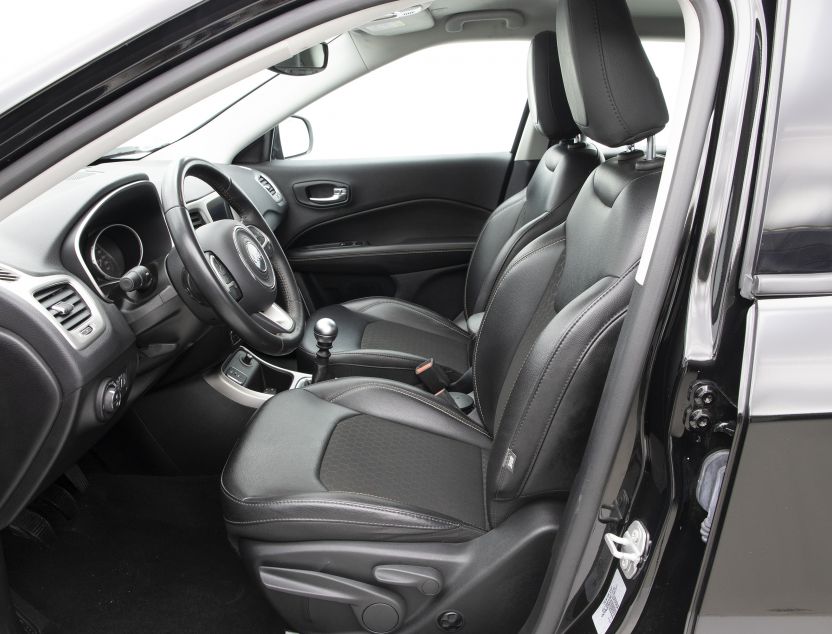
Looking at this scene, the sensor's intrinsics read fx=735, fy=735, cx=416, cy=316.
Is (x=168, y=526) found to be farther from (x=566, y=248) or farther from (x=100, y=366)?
(x=566, y=248)

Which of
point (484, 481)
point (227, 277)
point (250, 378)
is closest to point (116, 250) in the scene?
point (227, 277)

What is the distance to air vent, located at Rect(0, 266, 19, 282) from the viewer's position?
1.10m

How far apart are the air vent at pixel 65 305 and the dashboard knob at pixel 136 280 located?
137 mm

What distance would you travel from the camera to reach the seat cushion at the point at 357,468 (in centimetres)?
114

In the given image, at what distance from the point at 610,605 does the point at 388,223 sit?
1894 millimetres

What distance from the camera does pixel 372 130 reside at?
2.71m

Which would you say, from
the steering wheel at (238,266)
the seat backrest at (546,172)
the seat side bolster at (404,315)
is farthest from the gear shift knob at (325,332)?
the seat backrest at (546,172)

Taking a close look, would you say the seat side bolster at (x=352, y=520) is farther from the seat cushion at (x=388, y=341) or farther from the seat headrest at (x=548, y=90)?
the seat headrest at (x=548, y=90)

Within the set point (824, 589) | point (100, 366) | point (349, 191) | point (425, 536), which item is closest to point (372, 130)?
point (349, 191)

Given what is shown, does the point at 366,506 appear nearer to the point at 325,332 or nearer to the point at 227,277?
the point at 227,277

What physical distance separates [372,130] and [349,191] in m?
0.29

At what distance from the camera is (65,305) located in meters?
1.21

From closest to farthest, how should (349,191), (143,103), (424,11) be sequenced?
(143,103)
(424,11)
(349,191)

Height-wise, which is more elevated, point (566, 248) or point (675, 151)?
point (675, 151)
